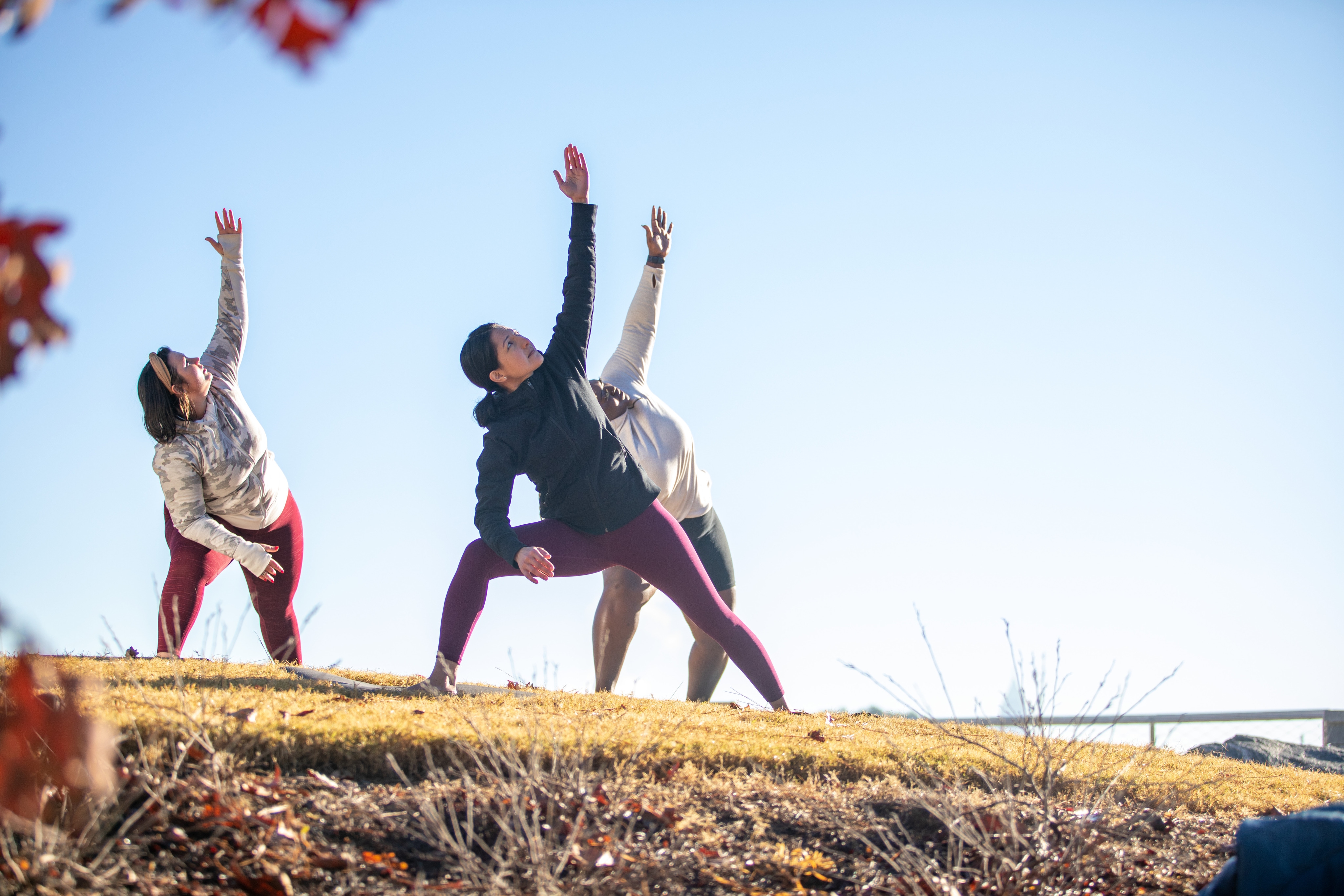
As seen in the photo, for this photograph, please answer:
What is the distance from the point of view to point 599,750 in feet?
12.5

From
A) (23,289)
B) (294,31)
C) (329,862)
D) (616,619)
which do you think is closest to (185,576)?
(616,619)

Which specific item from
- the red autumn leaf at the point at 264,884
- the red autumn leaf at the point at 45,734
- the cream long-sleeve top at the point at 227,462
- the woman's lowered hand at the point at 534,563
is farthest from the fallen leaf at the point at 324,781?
the cream long-sleeve top at the point at 227,462

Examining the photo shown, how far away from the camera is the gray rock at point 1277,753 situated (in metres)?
7.95

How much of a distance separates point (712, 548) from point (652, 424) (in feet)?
3.05

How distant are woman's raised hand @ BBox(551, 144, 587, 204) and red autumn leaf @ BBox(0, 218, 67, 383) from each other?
408 centimetres

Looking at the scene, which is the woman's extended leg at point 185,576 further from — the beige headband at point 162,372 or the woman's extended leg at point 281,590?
the beige headband at point 162,372

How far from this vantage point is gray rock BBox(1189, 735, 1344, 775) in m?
7.95

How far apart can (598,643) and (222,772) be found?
3488 mm

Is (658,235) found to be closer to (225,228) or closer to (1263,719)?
(225,228)

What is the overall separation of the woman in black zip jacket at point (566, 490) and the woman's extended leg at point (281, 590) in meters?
1.89

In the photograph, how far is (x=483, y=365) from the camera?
5.07m

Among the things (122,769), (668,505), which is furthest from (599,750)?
(668,505)

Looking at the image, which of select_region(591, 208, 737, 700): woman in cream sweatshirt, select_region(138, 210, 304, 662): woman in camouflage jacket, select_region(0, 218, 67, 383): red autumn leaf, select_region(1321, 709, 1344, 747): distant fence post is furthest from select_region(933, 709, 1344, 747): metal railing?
select_region(0, 218, 67, 383): red autumn leaf

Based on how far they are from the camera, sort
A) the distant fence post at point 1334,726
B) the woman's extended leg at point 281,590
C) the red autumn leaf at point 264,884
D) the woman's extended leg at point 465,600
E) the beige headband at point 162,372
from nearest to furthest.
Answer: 1. the red autumn leaf at point 264,884
2. the woman's extended leg at point 465,600
3. the beige headband at point 162,372
4. the woman's extended leg at point 281,590
5. the distant fence post at point 1334,726
